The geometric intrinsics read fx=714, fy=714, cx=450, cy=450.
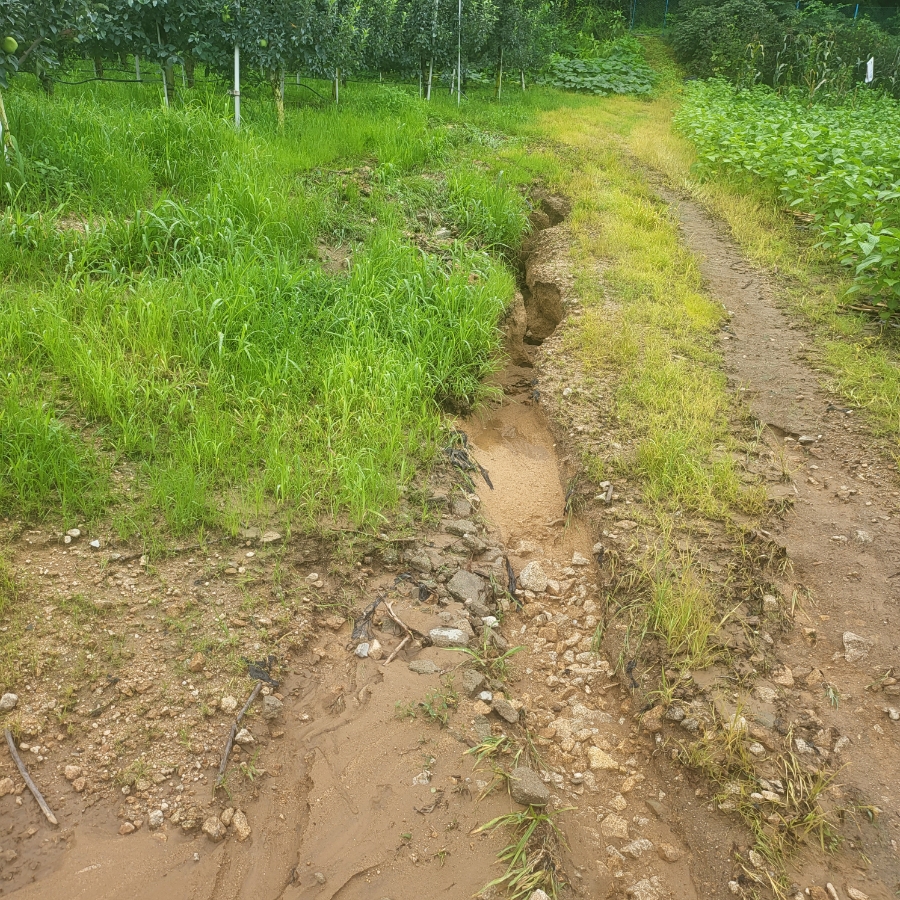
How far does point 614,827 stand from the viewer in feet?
8.15

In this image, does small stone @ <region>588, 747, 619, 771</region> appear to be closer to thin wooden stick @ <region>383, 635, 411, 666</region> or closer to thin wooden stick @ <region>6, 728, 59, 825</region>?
thin wooden stick @ <region>383, 635, 411, 666</region>

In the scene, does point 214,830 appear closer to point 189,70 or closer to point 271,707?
point 271,707

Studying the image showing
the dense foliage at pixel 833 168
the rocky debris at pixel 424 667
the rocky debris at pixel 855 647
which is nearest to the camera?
the rocky debris at pixel 424 667

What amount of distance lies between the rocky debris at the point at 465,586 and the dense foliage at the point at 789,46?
15208 millimetres

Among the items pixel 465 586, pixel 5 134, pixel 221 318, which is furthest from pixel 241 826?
pixel 5 134

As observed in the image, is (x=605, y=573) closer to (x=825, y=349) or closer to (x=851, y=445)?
(x=851, y=445)

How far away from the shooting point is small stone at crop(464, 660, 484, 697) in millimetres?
2814

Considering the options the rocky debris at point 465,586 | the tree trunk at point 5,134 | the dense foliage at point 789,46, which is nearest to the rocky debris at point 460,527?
the rocky debris at point 465,586

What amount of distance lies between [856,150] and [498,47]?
7.61 meters

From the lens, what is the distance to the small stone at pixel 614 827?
2.46m

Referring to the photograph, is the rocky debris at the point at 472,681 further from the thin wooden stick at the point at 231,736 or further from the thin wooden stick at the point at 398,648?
the thin wooden stick at the point at 231,736

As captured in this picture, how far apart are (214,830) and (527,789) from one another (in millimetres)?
1029

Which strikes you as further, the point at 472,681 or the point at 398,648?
the point at 398,648

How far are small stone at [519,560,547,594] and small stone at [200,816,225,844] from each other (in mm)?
1719
